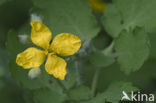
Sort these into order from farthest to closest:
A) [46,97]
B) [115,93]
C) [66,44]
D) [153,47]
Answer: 1. [153,47]
2. [46,97]
3. [66,44]
4. [115,93]

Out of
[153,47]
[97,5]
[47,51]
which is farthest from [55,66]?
[97,5]

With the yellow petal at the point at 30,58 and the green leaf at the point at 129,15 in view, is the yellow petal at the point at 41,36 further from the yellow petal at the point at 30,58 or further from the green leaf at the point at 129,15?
the green leaf at the point at 129,15

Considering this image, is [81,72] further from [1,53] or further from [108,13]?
[1,53]

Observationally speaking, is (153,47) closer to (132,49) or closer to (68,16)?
(132,49)

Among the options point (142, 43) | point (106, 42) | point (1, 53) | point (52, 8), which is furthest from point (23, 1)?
point (142, 43)

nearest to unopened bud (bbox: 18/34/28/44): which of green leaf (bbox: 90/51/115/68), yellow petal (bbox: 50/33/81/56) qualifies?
yellow petal (bbox: 50/33/81/56)

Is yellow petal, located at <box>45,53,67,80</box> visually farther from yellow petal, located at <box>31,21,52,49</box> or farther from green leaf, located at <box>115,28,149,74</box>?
green leaf, located at <box>115,28,149,74</box>
